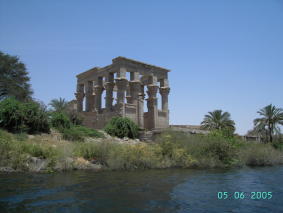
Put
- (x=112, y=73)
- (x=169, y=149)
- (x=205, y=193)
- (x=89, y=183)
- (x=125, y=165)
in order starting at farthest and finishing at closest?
(x=112, y=73) → (x=169, y=149) → (x=125, y=165) → (x=89, y=183) → (x=205, y=193)

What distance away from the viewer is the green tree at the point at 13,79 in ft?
88.6

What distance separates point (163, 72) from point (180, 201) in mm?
23651

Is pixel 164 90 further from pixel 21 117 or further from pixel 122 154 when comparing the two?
pixel 21 117

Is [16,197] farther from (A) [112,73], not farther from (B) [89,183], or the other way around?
(A) [112,73]

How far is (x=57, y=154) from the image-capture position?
14797 millimetres

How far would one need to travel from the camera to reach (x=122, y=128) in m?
24.0

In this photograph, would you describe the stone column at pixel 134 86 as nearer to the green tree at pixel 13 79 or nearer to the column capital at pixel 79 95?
the column capital at pixel 79 95

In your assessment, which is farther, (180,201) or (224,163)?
(224,163)

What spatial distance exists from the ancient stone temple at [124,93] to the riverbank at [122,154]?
556cm

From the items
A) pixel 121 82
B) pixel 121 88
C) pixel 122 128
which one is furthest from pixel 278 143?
pixel 121 82

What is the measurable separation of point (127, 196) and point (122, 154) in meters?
7.71

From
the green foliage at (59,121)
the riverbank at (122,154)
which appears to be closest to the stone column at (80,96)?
the green foliage at (59,121)

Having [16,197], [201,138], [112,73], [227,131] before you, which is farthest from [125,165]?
[112,73]

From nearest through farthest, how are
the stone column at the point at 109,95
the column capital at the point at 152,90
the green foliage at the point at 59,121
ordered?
the green foliage at the point at 59,121
the stone column at the point at 109,95
the column capital at the point at 152,90
